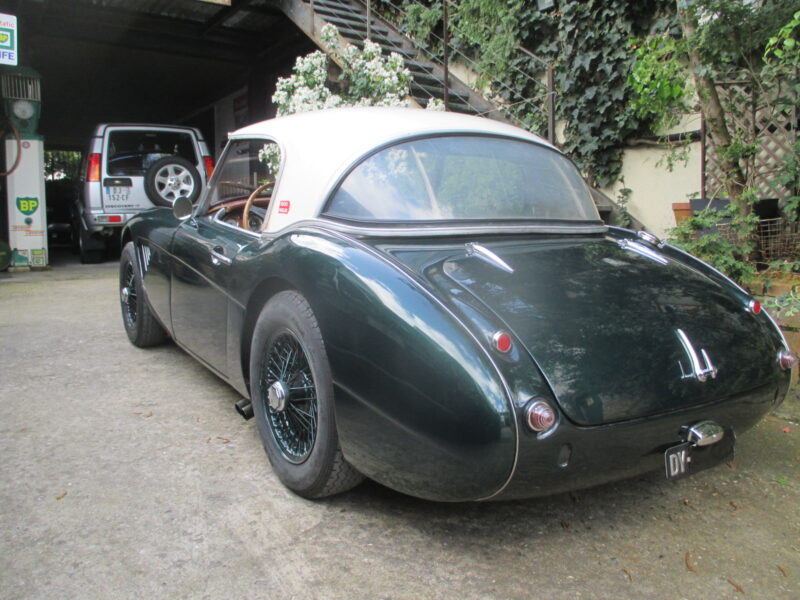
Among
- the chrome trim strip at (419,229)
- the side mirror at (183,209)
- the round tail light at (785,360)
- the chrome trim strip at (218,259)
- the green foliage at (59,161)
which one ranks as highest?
the green foliage at (59,161)

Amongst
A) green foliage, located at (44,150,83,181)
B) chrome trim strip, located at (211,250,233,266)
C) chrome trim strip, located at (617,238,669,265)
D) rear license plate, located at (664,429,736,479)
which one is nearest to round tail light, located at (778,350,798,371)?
rear license plate, located at (664,429,736,479)

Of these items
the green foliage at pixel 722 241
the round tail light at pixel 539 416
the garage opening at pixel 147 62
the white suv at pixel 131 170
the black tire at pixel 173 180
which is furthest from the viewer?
the garage opening at pixel 147 62

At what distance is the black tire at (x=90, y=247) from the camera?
9.84 m

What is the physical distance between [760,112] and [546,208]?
3.89 meters

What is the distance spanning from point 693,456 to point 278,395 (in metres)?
1.47

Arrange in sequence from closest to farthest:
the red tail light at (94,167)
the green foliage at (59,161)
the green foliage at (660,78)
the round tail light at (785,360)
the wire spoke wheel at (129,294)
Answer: the round tail light at (785,360)
the wire spoke wheel at (129,294)
the green foliage at (660,78)
the red tail light at (94,167)
the green foliage at (59,161)

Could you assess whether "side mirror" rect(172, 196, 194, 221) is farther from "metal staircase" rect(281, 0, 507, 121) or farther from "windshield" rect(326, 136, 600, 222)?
"metal staircase" rect(281, 0, 507, 121)

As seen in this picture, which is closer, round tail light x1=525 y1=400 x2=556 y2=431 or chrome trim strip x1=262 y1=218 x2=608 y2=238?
round tail light x1=525 y1=400 x2=556 y2=431

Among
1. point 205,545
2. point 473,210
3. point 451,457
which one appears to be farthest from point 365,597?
point 473,210

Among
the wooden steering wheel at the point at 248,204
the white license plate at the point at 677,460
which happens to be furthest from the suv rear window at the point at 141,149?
the white license plate at the point at 677,460

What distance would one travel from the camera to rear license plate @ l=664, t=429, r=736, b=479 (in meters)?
2.11

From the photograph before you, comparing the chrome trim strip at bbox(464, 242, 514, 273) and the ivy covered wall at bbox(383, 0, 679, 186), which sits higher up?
the ivy covered wall at bbox(383, 0, 679, 186)

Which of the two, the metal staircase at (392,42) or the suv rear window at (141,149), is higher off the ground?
the metal staircase at (392,42)

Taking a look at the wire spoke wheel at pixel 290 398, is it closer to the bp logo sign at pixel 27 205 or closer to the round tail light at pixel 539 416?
the round tail light at pixel 539 416
